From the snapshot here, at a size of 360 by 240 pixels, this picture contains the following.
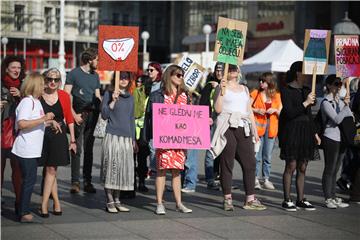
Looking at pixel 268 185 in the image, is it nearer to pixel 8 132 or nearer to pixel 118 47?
pixel 118 47

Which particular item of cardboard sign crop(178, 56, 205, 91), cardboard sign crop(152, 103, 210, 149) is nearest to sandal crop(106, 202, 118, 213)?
Answer: cardboard sign crop(152, 103, 210, 149)

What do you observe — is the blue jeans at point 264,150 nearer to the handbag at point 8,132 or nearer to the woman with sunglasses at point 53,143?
the woman with sunglasses at point 53,143

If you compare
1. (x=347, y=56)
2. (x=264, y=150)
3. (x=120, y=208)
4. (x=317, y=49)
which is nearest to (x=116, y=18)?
(x=264, y=150)

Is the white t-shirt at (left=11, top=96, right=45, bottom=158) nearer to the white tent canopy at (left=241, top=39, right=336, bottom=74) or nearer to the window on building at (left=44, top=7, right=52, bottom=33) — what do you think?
the white tent canopy at (left=241, top=39, right=336, bottom=74)

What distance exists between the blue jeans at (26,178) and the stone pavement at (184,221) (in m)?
0.22

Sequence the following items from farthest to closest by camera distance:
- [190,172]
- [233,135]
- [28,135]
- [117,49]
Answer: [190,172]
[233,135]
[117,49]
[28,135]

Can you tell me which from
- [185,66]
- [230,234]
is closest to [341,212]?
[230,234]

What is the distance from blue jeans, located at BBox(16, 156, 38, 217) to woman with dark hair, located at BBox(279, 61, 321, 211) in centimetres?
316

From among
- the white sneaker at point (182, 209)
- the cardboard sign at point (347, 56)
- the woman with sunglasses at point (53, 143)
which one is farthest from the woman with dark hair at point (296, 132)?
the woman with sunglasses at point (53, 143)

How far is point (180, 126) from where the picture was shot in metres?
8.86

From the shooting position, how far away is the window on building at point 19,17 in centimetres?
6538

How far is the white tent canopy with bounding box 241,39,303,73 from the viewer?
25.2 meters

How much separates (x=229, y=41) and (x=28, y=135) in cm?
297

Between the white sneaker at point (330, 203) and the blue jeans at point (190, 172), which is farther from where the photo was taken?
the blue jeans at point (190, 172)
